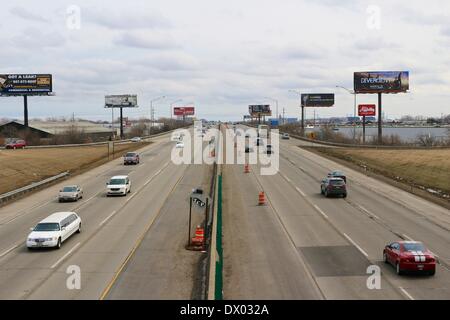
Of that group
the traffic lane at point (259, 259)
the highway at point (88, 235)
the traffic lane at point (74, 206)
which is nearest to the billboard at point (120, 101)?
the traffic lane at point (74, 206)

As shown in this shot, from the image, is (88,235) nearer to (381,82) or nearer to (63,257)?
(63,257)

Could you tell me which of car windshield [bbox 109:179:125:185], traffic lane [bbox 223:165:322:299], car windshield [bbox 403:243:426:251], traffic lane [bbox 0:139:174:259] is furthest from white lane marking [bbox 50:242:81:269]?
car windshield [bbox 109:179:125:185]

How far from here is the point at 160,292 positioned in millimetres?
20812

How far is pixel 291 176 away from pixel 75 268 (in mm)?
36745

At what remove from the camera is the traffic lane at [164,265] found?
20797 millimetres

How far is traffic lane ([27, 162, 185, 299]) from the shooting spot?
68.1 feet

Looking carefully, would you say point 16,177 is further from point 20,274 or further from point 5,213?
point 20,274

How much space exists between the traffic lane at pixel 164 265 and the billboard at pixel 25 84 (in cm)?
8511

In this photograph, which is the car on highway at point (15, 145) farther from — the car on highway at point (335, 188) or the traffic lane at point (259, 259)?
the car on highway at point (335, 188)

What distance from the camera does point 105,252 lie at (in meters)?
27.2
